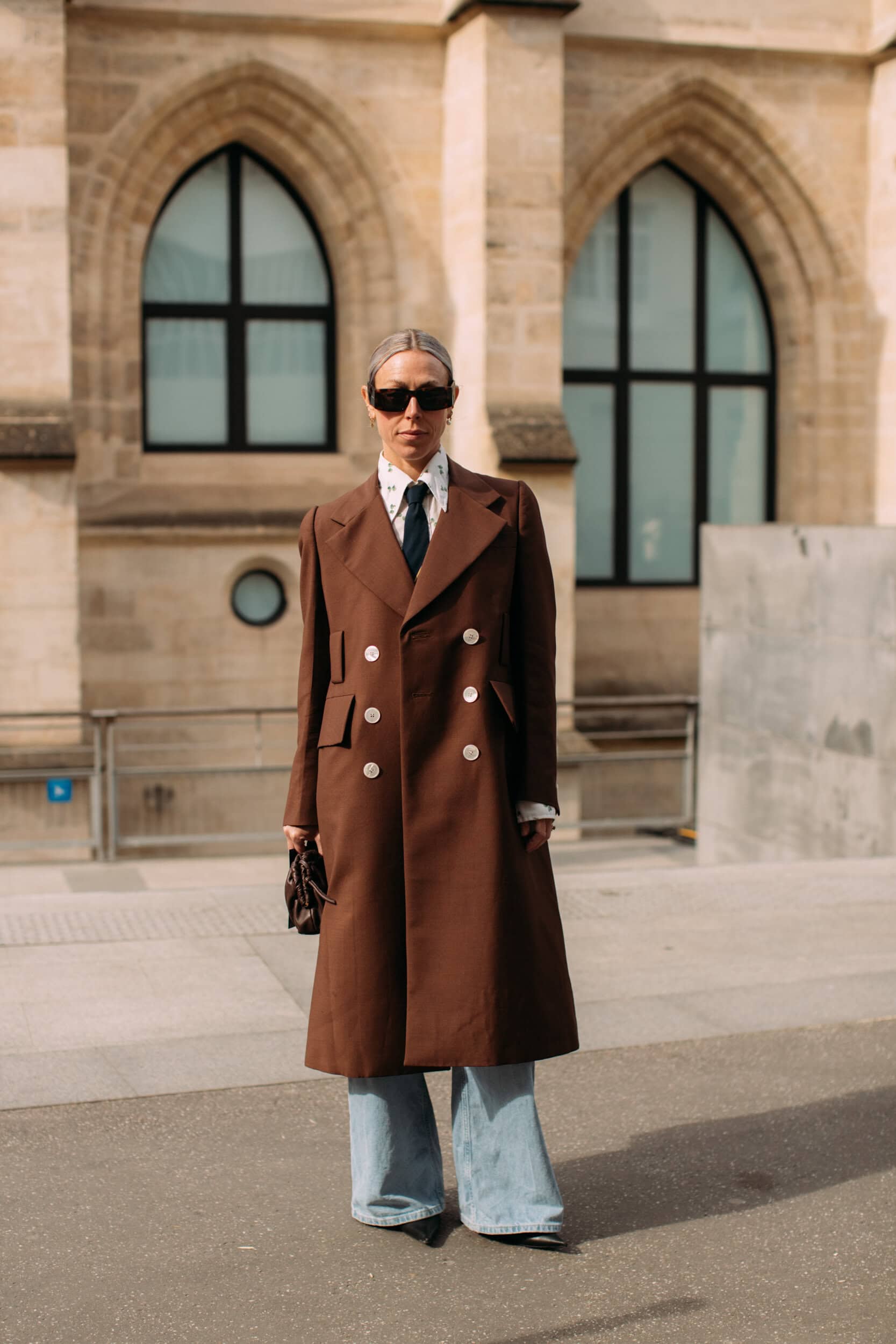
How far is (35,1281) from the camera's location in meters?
3.33

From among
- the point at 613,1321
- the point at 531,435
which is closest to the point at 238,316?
the point at 531,435

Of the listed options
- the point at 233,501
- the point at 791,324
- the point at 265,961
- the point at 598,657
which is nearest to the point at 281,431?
the point at 233,501

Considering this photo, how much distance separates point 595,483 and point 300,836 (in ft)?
38.9

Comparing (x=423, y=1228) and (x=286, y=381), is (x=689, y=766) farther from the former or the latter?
(x=423, y=1228)

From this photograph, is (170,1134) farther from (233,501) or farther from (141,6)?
(141,6)

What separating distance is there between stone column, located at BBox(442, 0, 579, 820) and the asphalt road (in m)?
8.65

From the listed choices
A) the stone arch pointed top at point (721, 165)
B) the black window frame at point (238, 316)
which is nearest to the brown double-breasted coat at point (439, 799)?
the black window frame at point (238, 316)

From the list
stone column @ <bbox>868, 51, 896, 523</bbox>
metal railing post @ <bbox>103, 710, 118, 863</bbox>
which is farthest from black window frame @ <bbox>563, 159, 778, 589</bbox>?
metal railing post @ <bbox>103, 710, 118, 863</bbox>

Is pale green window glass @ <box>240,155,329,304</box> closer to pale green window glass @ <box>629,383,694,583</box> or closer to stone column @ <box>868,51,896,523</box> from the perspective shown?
pale green window glass @ <box>629,383,694,583</box>

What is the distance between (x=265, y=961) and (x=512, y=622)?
264 cm

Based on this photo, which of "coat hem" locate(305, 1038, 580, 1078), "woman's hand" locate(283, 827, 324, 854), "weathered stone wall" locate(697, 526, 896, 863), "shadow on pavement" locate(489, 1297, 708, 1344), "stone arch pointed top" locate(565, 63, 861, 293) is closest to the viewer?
"shadow on pavement" locate(489, 1297, 708, 1344)

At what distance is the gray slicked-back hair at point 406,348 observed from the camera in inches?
138

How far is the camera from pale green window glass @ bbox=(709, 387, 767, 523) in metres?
15.4

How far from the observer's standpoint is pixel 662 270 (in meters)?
15.0
